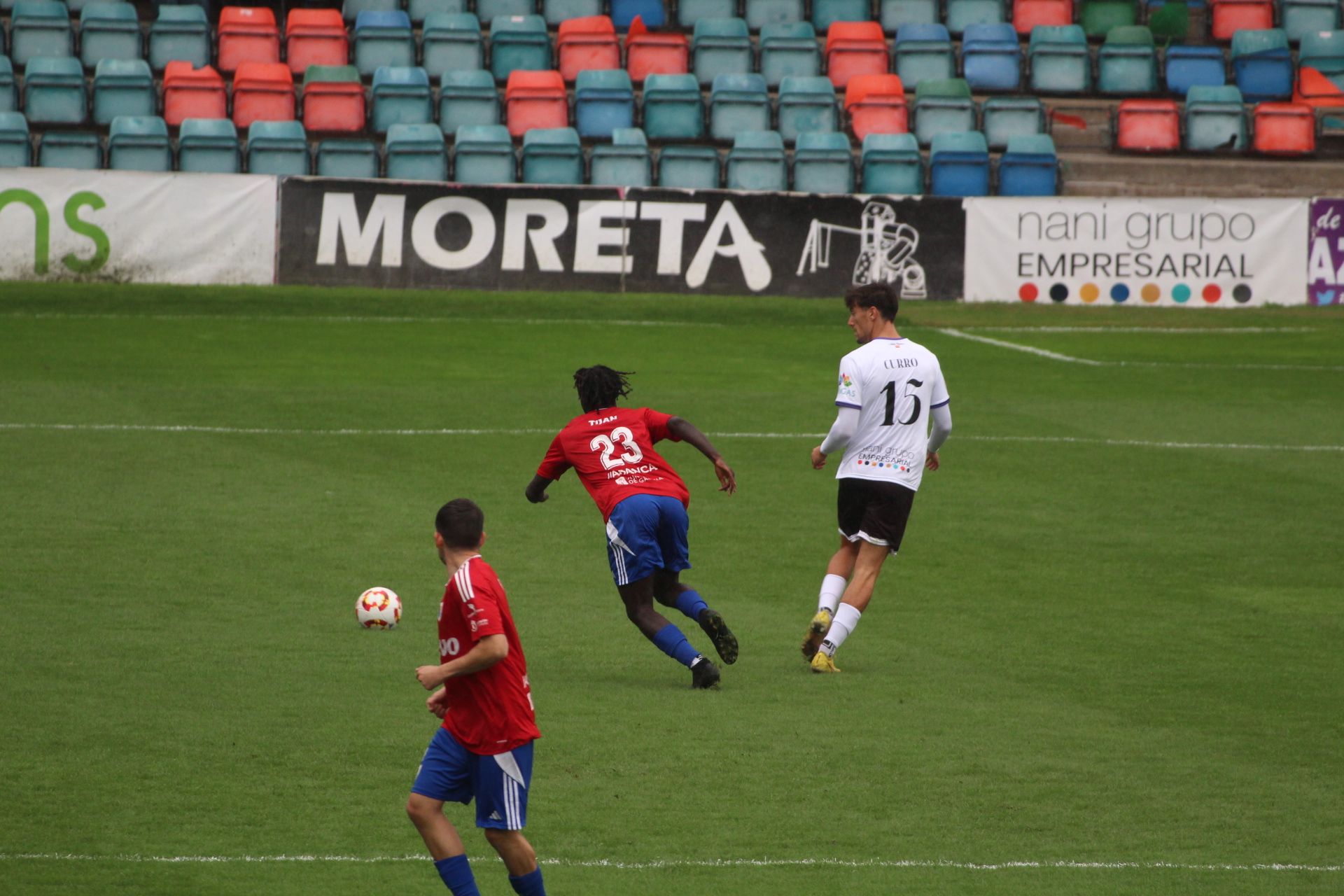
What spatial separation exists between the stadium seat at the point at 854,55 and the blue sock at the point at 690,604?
21.5 metres

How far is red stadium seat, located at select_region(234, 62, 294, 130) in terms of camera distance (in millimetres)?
26875

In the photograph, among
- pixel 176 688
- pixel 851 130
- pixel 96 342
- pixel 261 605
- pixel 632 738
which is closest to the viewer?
pixel 632 738

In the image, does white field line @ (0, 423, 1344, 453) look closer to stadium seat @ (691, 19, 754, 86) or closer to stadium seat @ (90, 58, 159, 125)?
stadium seat @ (90, 58, 159, 125)

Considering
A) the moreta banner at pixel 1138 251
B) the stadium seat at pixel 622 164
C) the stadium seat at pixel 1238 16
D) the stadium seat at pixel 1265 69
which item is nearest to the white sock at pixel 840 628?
the moreta banner at pixel 1138 251

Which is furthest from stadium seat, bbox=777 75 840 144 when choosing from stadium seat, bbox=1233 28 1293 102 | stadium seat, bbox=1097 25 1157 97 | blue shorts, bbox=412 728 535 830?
blue shorts, bbox=412 728 535 830

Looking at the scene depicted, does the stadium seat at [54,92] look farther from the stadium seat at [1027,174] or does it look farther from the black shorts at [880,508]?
the black shorts at [880,508]

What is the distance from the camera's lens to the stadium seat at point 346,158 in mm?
25547

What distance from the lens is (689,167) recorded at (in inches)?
1031

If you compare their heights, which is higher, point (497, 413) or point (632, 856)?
point (497, 413)

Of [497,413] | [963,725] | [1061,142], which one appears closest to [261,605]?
[963,725]

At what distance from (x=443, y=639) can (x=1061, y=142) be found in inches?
984

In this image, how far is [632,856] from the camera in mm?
6312

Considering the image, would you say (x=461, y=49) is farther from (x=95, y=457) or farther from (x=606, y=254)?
(x=95, y=457)

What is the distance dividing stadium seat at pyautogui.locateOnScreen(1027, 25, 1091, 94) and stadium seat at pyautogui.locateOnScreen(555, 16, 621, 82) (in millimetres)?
7286
